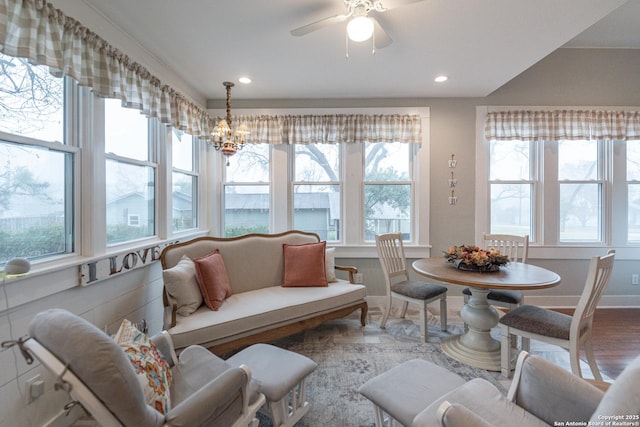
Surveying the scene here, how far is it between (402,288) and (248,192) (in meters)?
2.28

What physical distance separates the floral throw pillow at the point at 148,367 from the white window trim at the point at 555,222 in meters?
3.55

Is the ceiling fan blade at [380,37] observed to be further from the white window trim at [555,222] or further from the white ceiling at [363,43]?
the white window trim at [555,222]

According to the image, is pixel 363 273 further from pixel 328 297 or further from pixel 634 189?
pixel 634 189

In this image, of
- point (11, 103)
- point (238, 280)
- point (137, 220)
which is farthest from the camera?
point (238, 280)

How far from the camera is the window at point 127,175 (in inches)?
84.0

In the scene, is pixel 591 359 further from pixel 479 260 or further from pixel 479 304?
pixel 479 260

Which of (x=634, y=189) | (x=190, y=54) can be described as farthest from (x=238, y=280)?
(x=634, y=189)

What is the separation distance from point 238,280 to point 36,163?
174 cm

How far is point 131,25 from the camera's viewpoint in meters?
2.08

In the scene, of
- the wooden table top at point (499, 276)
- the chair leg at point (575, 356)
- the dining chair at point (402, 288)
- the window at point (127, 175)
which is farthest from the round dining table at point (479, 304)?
the window at point (127, 175)

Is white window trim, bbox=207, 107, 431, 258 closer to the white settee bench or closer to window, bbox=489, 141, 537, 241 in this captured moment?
the white settee bench

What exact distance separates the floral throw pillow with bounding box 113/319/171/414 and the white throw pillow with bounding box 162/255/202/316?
0.87 m

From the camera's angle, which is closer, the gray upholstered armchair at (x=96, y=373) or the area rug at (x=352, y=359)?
the gray upholstered armchair at (x=96, y=373)

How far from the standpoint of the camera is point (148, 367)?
119 cm
